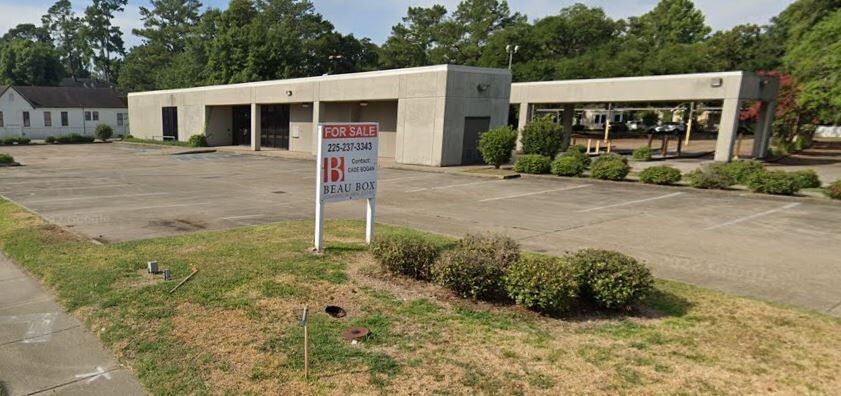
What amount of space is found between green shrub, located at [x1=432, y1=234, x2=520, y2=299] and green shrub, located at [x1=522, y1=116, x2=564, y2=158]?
1667 centimetres

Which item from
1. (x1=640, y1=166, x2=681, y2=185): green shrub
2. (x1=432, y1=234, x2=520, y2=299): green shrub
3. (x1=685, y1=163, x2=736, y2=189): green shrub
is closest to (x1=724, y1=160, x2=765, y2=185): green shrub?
(x1=685, y1=163, x2=736, y2=189): green shrub

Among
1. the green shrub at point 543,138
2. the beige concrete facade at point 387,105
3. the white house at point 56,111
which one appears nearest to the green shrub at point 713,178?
the green shrub at point 543,138

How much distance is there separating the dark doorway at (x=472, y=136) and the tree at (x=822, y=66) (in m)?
15.4

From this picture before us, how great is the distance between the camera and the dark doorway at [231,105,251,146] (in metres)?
41.3

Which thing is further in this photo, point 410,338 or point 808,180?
point 808,180

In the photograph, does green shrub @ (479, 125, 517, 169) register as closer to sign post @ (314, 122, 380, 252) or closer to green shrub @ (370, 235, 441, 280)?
sign post @ (314, 122, 380, 252)

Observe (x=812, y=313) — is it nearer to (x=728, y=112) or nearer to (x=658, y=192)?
(x=658, y=192)

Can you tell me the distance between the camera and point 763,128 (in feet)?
88.4

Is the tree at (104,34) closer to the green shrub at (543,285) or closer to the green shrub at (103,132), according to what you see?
the green shrub at (103,132)

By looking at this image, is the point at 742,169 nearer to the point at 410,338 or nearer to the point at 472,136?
the point at 472,136

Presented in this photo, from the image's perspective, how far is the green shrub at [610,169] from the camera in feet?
59.7

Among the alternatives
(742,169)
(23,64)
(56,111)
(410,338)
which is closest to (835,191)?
(742,169)

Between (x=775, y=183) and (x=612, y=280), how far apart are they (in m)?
12.9

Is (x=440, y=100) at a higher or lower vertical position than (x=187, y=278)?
higher
